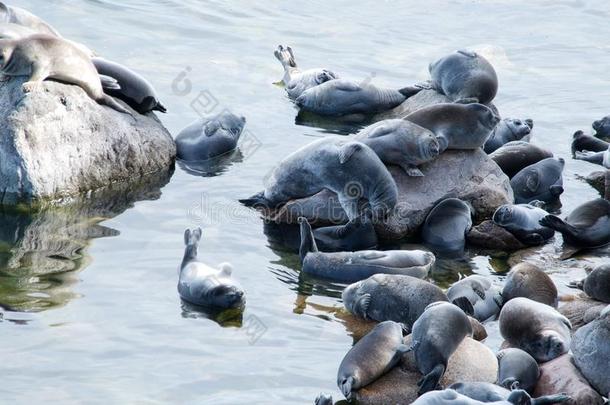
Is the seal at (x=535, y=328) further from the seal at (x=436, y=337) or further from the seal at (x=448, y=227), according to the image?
the seal at (x=448, y=227)

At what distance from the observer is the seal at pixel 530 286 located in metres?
8.62

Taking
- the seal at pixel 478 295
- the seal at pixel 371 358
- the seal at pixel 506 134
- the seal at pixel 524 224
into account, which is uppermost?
the seal at pixel 371 358

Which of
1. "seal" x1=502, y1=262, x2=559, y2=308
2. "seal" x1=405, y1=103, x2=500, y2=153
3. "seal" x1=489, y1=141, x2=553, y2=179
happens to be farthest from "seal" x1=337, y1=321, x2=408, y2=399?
"seal" x1=489, y1=141, x2=553, y2=179

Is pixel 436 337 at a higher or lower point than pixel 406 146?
higher

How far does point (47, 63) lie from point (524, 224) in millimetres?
4545

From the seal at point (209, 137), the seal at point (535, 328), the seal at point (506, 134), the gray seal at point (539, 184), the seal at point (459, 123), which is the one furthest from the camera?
the seal at point (506, 134)

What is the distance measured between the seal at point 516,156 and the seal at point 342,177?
1950mm

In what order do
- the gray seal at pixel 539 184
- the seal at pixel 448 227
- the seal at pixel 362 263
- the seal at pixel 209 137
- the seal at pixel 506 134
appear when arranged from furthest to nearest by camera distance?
1. the seal at pixel 506 134
2. the seal at pixel 209 137
3. the gray seal at pixel 539 184
4. the seal at pixel 448 227
5. the seal at pixel 362 263

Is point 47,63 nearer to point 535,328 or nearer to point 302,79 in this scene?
point 302,79

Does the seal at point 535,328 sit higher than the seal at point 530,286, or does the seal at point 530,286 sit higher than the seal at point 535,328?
the seal at point 535,328

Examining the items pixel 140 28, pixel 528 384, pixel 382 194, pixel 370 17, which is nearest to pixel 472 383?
pixel 528 384

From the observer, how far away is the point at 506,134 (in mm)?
12562

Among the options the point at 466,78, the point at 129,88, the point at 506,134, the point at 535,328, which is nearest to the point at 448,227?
the point at 535,328

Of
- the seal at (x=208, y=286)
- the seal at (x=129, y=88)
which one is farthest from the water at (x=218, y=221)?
the seal at (x=129, y=88)
